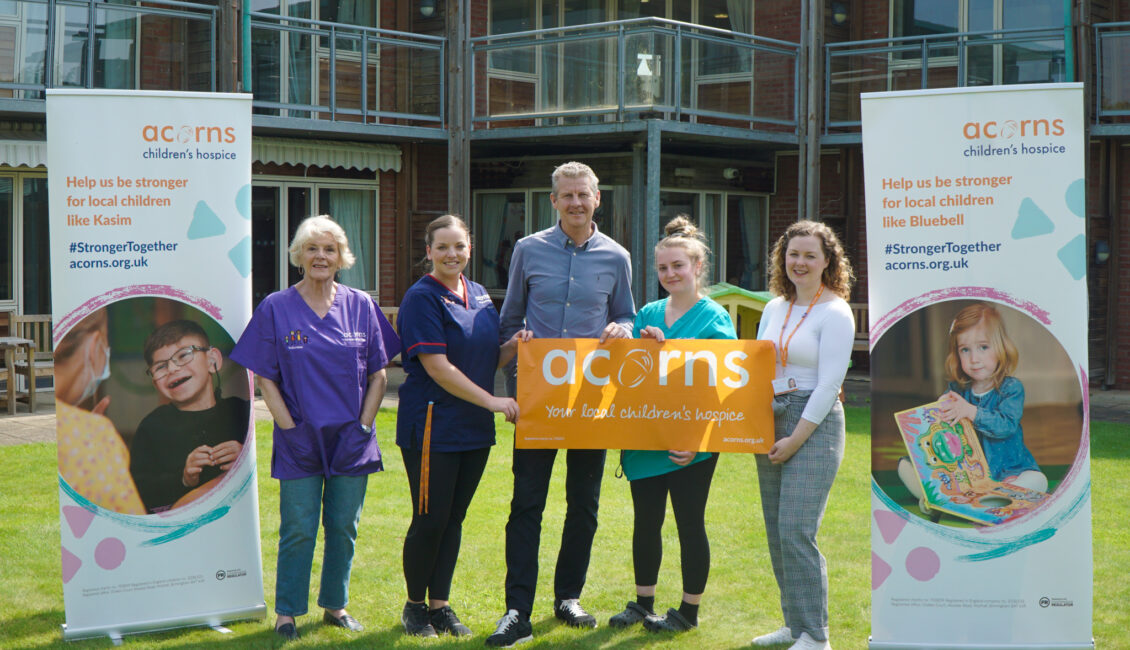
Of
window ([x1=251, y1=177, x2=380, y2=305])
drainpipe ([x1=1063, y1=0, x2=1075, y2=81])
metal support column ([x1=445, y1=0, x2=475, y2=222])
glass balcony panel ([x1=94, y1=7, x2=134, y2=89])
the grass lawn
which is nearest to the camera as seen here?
the grass lawn

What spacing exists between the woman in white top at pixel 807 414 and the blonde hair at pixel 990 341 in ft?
1.38

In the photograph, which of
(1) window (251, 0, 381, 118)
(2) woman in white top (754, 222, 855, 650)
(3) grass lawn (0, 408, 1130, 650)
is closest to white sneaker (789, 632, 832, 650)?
(2) woman in white top (754, 222, 855, 650)

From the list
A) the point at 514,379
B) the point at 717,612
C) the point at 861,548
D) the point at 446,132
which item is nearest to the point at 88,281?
the point at 514,379

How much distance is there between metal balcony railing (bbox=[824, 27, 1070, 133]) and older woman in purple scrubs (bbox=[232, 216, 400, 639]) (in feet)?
34.5

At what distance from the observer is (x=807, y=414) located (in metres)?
4.27

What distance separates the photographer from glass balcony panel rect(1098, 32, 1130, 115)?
1257cm

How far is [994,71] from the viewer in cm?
1351

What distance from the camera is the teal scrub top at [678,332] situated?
15.1 feet

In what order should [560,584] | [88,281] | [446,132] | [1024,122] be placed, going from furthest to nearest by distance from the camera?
[446,132] < [560,584] < [88,281] < [1024,122]

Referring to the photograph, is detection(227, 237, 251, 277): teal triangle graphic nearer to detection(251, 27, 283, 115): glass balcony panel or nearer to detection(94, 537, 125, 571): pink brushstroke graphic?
detection(94, 537, 125, 571): pink brushstroke graphic

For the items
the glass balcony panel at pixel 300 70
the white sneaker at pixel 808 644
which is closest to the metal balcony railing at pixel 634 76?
the glass balcony panel at pixel 300 70

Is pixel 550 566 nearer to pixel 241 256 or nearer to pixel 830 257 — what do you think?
pixel 241 256

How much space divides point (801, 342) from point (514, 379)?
1255 millimetres

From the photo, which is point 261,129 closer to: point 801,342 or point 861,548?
point 861,548
